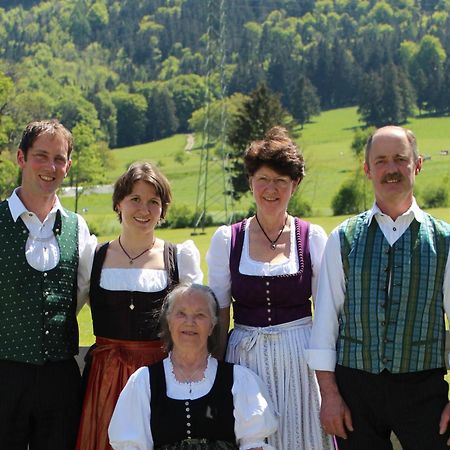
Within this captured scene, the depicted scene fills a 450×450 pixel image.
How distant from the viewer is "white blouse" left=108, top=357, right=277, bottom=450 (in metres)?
2.94

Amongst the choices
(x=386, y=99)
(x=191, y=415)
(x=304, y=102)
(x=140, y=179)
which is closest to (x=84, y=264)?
(x=140, y=179)

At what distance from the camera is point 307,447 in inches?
125

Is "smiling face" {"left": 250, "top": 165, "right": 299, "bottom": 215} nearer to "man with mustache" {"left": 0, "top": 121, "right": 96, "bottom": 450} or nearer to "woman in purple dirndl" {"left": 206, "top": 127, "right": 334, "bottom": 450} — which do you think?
"woman in purple dirndl" {"left": 206, "top": 127, "right": 334, "bottom": 450}

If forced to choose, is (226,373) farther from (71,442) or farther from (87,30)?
(87,30)

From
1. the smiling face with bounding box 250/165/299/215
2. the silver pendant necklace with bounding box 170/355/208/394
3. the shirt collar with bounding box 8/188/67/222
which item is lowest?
the silver pendant necklace with bounding box 170/355/208/394

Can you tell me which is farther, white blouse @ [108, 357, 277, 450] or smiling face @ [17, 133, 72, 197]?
smiling face @ [17, 133, 72, 197]

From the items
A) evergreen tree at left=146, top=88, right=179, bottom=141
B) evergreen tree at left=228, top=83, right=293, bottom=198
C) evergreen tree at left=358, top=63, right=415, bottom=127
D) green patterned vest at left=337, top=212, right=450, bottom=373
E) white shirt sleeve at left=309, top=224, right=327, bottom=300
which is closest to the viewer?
green patterned vest at left=337, top=212, right=450, bottom=373

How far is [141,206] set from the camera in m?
3.31

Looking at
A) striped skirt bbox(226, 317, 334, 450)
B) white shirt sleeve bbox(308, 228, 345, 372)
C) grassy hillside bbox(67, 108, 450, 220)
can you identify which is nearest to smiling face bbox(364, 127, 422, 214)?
white shirt sleeve bbox(308, 228, 345, 372)

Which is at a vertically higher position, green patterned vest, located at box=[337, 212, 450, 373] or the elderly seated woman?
green patterned vest, located at box=[337, 212, 450, 373]

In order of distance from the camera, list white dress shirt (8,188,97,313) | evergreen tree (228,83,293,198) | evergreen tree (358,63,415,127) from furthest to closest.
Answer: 1. evergreen tree (358,63,415,127)
2. evergreen tree (228,83,293,198)
3. white dress shirt (8,188,97,313)

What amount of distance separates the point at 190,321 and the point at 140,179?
68 cm

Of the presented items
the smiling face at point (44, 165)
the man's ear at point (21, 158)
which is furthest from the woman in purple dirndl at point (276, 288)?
the man's ear at point (21, 158)

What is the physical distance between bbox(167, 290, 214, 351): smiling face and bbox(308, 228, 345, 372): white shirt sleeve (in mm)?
434
